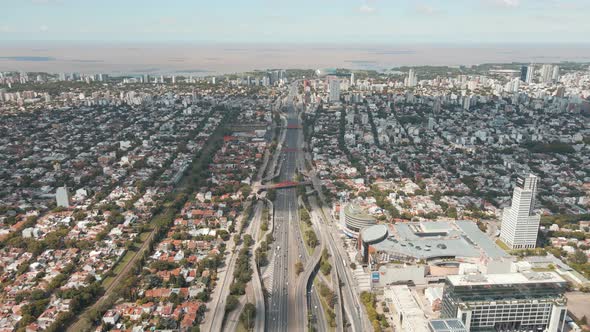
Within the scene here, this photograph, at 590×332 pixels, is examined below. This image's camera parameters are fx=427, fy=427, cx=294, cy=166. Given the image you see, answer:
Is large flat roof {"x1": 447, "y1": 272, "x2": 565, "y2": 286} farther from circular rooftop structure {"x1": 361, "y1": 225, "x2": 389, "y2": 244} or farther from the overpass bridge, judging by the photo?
the overpass bridge

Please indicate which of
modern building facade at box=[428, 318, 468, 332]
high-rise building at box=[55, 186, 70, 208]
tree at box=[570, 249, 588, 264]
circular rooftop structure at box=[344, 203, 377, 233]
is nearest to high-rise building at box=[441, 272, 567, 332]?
modern building facade at box=[428, 318, 468, 332]

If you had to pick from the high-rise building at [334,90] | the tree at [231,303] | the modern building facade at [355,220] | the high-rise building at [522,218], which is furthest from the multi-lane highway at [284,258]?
the high-rise building at [334,90]

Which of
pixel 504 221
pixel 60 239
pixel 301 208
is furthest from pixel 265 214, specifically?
pixel 504 221

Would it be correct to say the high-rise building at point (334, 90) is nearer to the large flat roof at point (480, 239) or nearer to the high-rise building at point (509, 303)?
the large flat roof at point (480, 239)

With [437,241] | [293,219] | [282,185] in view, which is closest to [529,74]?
[282,185]

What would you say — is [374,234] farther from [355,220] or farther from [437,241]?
[437,241]

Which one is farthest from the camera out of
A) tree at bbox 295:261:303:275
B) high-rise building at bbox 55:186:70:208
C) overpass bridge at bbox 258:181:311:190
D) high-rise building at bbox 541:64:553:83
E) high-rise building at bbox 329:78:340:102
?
high-rise building at bbox 541:64:553:83

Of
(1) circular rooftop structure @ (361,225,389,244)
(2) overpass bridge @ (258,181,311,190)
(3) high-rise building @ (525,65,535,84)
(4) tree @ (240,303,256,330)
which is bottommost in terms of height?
(4) tree @ (240,303,256,330)
